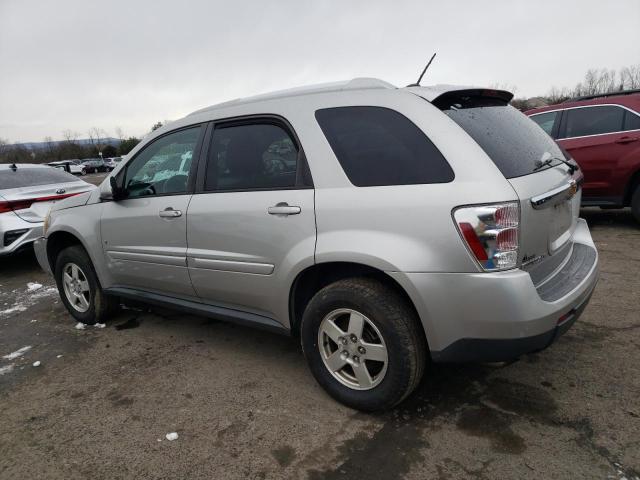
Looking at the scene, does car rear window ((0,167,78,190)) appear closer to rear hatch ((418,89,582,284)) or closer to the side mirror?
the side mirror

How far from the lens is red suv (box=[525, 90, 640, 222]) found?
5.91 meters

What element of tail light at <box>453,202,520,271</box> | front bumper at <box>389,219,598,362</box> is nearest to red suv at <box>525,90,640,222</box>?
front bumper at <box>389,219,598,362</box>

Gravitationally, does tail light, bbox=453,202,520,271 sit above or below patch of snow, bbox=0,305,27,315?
above

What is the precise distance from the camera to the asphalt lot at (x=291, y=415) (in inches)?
85.0

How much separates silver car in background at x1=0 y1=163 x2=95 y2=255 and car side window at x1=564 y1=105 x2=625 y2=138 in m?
7.06

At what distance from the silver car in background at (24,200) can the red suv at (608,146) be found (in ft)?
23.2

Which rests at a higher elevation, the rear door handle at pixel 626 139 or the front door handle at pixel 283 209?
the rear door handle at pixel 626 139

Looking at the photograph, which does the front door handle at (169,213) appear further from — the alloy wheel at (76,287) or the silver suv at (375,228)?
the alloy wheel at (76,287)

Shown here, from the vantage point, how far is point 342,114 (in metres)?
2.56

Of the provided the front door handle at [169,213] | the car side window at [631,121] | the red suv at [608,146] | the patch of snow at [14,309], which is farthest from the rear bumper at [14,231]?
the car side window at [631,121]

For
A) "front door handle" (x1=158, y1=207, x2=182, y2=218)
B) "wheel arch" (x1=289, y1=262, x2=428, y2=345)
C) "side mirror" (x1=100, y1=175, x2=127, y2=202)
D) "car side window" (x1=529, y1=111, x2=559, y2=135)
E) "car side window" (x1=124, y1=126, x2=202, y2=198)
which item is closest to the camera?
"wheel arch" (x1=289, y1=262, x2=428, y2=345)

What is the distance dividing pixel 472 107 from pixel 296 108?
1.00 meters

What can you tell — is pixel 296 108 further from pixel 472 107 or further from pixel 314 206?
pixel 472 107

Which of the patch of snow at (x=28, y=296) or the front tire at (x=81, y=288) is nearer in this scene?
the front tire at (x=81, y=288)
